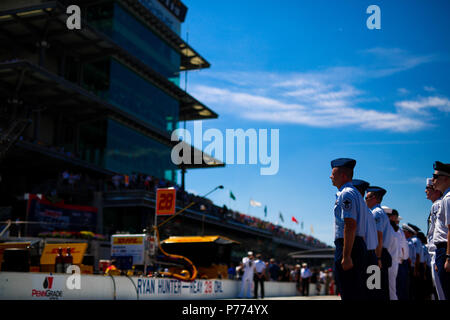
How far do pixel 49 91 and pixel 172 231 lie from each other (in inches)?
585

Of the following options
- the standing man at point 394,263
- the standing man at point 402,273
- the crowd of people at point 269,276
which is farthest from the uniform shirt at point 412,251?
the crowd of people at point 269,276

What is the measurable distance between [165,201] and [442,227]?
1942 cm

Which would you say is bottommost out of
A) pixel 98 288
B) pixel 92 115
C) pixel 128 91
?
pixel 98 288

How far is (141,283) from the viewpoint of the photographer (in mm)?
16844

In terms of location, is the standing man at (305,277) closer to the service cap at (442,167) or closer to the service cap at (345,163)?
the service cap at (442,167)

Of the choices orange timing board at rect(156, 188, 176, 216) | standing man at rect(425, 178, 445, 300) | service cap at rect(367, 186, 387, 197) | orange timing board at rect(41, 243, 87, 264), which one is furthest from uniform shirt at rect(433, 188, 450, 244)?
orange timing board at rect(156, 188, 176, 216)

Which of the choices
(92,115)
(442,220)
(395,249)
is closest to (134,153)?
(92,115)

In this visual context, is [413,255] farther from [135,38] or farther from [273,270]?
[135,38]

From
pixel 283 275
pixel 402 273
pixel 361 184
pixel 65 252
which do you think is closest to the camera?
pixel 361 184

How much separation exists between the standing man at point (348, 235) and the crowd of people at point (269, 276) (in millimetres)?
17902

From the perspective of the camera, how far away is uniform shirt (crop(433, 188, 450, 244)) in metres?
6.57

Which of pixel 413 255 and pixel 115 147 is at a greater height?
pixel 115 147

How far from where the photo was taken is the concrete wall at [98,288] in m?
12.9

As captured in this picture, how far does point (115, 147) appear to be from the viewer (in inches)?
1829
